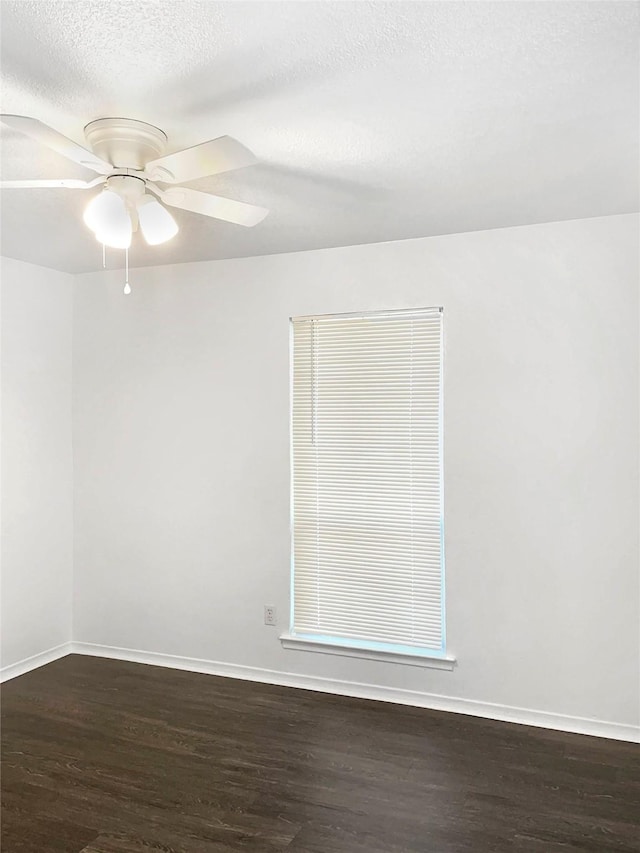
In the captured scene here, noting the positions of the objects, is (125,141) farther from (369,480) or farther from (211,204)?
(369,480)

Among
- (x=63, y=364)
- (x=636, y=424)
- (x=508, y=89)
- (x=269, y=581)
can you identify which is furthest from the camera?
(x=63, y=364)

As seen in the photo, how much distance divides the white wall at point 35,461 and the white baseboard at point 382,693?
0.43 metres

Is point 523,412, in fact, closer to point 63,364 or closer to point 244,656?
point 244,656

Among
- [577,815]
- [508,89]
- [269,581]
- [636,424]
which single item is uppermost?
[508,89]

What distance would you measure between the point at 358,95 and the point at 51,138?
0.89m

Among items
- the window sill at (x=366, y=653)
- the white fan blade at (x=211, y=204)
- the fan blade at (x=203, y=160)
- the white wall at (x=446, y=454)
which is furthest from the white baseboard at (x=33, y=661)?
the fan blade at (x=203, y=160)

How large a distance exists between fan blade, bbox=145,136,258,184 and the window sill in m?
2.59

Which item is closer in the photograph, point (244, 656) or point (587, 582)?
point (587, 582)

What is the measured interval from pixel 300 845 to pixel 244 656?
1673mm

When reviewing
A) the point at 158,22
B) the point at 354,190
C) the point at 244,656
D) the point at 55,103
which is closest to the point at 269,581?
the point at 244,656

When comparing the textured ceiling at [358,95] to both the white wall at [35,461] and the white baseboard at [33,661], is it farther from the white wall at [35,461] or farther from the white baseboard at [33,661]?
the white baseboard at [33,661]

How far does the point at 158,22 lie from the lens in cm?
170

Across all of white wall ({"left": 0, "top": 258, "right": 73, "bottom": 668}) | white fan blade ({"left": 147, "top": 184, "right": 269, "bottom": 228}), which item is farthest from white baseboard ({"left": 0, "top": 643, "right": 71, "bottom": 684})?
white fan blade ({"left": 147, "top": 184, "right": 269, "bottom": 228})

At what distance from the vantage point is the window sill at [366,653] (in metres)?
3.57
